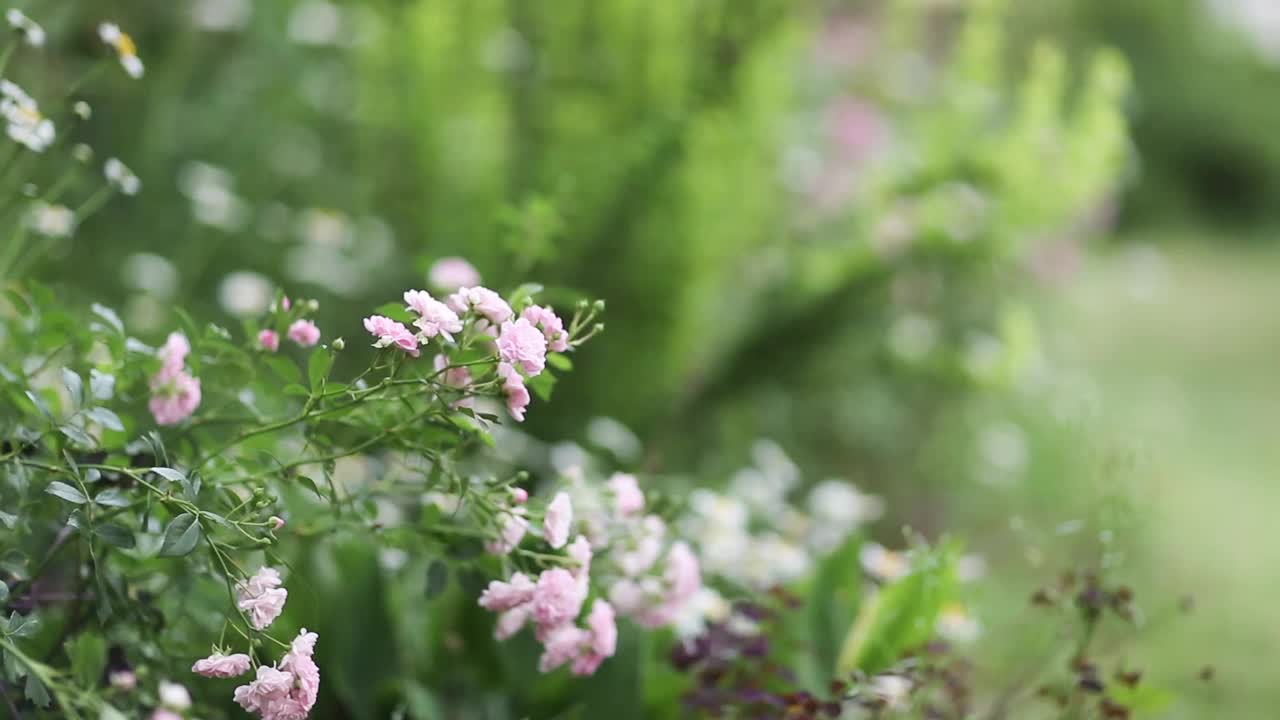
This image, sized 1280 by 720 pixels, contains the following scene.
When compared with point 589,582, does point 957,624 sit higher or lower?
higher

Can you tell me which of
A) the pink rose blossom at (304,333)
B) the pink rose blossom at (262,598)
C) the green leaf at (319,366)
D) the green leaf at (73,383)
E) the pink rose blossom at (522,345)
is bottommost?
the pink rose blossom at (262,598)

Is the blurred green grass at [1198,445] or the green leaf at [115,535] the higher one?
the blurred green grass at [1198,445]

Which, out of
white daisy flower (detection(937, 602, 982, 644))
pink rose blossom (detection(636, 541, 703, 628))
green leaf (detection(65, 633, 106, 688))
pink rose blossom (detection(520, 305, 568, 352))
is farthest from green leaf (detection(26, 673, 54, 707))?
white daisy flower (detection(937, 602, 982, 644))

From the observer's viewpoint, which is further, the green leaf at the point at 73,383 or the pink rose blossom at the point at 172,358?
the pink rose blossom at the point at 172,358

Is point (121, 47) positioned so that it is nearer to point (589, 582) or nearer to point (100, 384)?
point (100, 384)

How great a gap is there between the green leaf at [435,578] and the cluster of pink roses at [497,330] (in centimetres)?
21

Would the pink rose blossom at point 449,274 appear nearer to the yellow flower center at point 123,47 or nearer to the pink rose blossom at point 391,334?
the yellow flower center at point 123,47

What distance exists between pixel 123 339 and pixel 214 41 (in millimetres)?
2931

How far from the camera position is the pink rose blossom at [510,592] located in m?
1.06

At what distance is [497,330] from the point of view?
3.32ft

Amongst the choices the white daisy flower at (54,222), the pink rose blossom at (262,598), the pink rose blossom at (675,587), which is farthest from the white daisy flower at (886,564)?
the white daisy flower at (54,222)

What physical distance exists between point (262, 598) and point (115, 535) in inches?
5.1

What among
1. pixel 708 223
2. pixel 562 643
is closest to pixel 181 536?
pixel 562 643

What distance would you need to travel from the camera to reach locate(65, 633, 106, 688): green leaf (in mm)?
995
